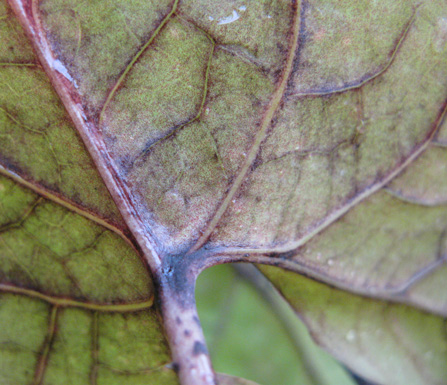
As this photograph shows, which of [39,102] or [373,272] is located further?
[373,272]

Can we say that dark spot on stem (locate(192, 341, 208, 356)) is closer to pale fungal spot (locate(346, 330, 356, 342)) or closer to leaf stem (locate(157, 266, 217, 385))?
leaf stem (locate(157, 266, 217, 385))

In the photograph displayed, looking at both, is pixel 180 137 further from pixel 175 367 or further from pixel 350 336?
pixel 350 336

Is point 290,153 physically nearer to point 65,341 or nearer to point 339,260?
point 339,260

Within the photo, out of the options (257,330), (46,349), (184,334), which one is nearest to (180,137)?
(184,334)

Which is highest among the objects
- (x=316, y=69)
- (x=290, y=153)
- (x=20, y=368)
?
(x=316, y=69)

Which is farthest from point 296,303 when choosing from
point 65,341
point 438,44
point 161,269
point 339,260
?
point 438,44

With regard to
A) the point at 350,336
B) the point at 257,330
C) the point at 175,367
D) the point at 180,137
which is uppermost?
the point at 180,137
